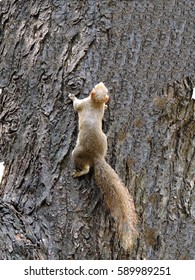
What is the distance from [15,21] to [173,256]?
1.53m

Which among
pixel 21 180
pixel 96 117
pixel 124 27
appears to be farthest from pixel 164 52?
pixel 21 180

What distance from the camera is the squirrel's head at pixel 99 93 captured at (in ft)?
9.70

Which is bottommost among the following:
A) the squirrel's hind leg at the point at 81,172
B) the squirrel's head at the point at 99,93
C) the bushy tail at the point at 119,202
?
the bushy tail at the point at 119,202

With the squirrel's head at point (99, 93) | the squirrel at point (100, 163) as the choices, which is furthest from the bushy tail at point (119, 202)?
the squirrel's head at point (99, 93)

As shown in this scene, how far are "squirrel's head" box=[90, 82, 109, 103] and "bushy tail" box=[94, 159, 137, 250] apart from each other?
323 mm

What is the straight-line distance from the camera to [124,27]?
3.08m

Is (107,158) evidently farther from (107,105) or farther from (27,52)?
(27,52)

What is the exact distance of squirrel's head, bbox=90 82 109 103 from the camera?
296 centimetres

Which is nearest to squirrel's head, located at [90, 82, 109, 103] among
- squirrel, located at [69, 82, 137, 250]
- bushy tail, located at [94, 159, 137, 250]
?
squirrel, located at [69, 82, 137, 250]

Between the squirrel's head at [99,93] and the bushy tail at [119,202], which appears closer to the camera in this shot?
the bushy tail at [119,202]

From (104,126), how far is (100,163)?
0.69 feet

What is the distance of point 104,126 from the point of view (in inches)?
120

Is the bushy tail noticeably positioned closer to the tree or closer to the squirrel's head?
the tree

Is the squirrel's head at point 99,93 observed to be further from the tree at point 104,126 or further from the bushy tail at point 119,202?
the bushy tail at point 119,202
